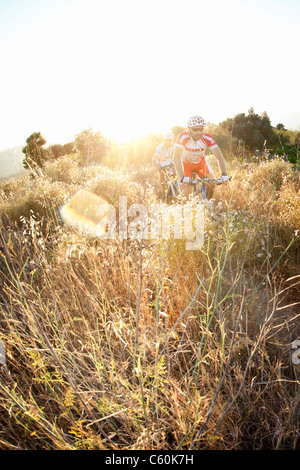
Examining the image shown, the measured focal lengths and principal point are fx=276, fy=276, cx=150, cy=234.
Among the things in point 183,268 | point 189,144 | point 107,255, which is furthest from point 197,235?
point 189,144

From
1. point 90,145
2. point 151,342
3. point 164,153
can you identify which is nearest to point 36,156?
point 164,153

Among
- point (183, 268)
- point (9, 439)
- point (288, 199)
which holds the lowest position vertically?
point (9, 439)

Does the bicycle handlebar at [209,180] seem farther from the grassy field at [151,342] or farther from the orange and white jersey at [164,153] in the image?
the orange and white jersey at [164,153]

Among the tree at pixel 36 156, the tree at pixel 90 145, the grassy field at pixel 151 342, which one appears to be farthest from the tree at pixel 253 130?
the grassy field at pixel 151 342

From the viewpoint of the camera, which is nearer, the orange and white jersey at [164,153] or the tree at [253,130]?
the orange and white jersey at [164,153]

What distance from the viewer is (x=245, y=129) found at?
56.1 ft

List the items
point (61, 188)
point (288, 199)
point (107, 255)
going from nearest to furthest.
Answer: point (107, 255), point (288, 199), point (61, 188)

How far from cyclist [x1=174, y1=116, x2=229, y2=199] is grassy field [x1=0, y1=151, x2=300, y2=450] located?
3.11 ft

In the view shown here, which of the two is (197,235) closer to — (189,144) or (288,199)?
(288,199)

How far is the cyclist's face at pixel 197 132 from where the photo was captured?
4.71 metres

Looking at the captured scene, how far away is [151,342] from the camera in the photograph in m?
1.56

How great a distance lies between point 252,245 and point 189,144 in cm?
256

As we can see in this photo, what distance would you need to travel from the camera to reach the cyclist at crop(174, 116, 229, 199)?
471 cm

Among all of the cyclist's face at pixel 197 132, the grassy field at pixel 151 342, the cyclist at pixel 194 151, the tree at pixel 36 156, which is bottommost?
the grassy field at pixel 151 342
